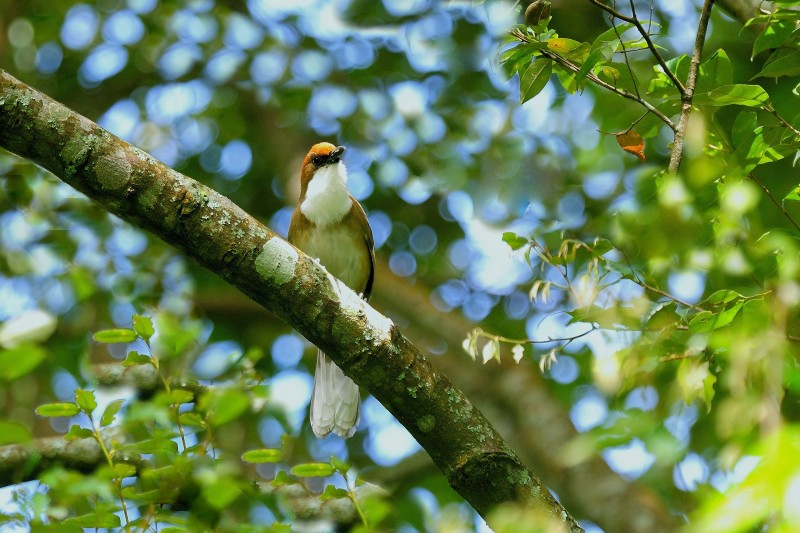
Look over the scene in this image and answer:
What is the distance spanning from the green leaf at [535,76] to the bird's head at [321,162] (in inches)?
107

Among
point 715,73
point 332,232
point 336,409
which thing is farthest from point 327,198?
point 715,73

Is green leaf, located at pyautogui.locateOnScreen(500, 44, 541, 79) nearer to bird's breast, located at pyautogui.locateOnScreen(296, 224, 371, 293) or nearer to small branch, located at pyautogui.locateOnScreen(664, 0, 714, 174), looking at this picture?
small branch, located at pyautogui.locateOnScreen(664, 0, 714, 174)

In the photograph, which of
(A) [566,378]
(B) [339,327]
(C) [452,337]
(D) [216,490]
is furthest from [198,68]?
(D) [216,490]

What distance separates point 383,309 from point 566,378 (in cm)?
175

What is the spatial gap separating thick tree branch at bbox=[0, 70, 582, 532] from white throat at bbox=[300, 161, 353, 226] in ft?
8.08

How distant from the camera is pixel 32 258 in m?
5.20

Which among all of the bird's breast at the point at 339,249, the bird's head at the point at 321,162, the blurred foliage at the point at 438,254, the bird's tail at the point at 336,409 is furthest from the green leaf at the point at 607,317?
the bird's head at the point at 321,162

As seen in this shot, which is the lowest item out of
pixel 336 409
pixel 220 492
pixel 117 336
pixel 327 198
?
pixel 220 492

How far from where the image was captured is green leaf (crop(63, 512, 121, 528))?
244 centimetres

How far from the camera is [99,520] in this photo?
8.21 ft

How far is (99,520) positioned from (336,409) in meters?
2.46

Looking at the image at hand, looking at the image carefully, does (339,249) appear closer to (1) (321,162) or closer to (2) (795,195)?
(1) (321,162)

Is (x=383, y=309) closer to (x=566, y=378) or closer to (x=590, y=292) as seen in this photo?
(x=566, y=378)

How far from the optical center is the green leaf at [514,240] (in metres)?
3.12
